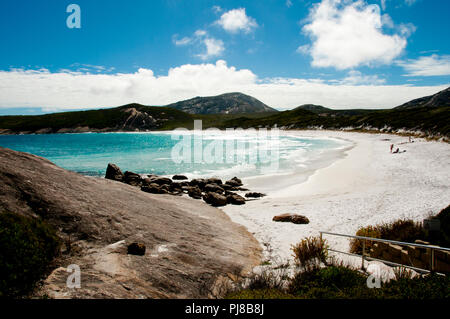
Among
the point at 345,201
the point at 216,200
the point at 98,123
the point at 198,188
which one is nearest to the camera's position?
the point at 345,201

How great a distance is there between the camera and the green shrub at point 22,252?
413 centimetres

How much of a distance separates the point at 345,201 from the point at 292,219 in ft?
15.9

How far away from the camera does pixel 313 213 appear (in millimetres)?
13438

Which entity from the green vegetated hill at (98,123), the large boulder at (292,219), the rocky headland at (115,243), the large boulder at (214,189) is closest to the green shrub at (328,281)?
the rocky headland at (115,243)

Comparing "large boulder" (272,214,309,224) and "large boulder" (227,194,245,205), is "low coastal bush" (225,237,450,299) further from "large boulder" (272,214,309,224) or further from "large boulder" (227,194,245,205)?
"large boulder" (227,194,245,205)

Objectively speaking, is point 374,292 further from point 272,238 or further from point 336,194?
point 336,194

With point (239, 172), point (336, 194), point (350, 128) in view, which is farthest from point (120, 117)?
point (336, 194)

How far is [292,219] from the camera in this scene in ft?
40.3

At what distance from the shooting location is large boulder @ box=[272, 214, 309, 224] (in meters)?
12.1

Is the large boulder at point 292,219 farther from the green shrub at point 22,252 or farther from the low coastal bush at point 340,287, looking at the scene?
the green shrub at point 22,252

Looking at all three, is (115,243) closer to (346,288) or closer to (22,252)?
(22,252)

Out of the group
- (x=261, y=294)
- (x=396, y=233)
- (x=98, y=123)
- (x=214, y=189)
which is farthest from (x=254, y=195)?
(x=98, y=123)

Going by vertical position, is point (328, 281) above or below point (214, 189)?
above

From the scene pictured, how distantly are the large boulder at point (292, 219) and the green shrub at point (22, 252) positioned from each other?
9.73 m
